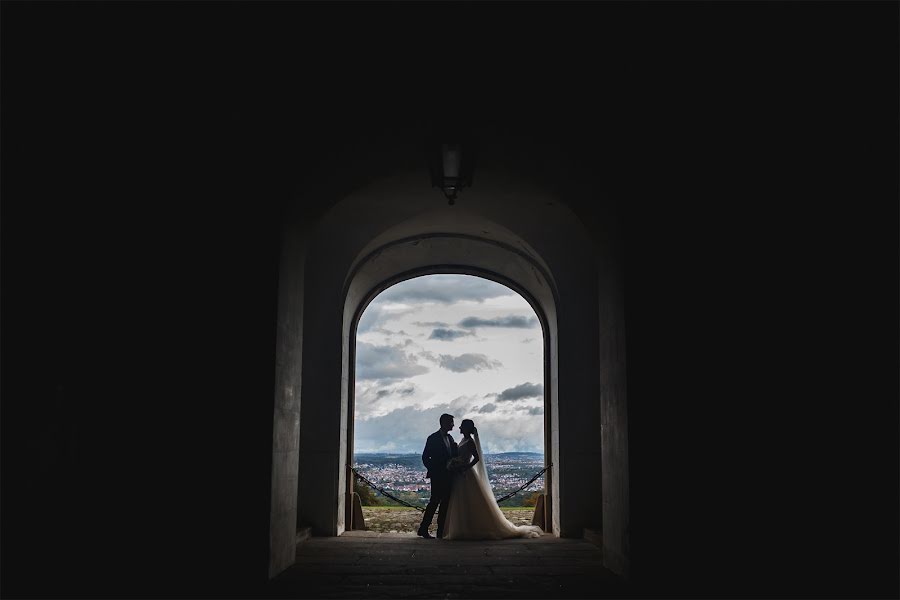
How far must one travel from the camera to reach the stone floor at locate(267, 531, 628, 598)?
18.3 feet

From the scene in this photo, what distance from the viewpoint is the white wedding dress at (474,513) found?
962 centimetres

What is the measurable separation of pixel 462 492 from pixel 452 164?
485 cm

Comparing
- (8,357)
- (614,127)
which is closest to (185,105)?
(8,357)

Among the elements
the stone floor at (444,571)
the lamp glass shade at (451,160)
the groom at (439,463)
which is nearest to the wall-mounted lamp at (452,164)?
the lamp glass shade at (451,160)

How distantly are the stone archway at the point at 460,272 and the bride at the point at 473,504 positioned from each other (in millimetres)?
790

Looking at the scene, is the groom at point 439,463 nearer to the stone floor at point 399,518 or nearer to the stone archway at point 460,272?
the stone floor at point 399,518

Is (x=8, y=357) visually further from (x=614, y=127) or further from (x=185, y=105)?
(x=614, y=127)

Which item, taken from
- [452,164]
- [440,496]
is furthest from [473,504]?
[452,164]

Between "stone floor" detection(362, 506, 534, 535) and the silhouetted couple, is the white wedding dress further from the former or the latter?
"stone floor" detection(362, 506, 534, 535)

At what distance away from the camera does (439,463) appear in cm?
1017

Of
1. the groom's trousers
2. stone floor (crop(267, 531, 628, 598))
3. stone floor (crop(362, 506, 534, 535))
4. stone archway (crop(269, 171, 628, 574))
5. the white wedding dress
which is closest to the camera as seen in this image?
stone floor (crop(267, 531, 628, 598))

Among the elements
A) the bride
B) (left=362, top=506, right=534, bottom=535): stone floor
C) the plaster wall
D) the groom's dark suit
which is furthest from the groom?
the plaster wall

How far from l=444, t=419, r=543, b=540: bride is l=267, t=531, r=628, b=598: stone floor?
713 mm

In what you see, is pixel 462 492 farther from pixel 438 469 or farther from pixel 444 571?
pixel 444 571
